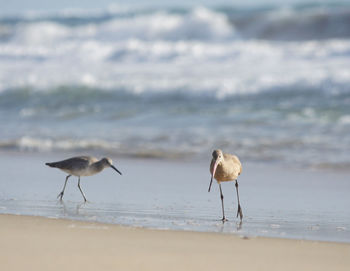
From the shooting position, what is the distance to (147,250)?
4.33m

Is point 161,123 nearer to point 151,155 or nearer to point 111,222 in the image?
point 151,155

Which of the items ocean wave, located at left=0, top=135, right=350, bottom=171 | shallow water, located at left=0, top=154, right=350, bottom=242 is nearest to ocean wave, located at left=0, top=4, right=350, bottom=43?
ocean wave, located at left=0, top=135, right=350, bottom=171

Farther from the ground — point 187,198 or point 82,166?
point 82,166

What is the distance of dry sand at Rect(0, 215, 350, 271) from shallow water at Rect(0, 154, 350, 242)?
1.02 ft

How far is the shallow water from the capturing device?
17.3 feet

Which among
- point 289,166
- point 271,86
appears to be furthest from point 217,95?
point 289,166

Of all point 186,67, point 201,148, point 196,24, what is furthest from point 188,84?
point 196,24

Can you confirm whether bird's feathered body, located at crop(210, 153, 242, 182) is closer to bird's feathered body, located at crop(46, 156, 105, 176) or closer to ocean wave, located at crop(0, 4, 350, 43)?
bird's feathered body, located at crop(46, 156, 105, 176)

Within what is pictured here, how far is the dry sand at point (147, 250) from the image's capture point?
13.2 feet

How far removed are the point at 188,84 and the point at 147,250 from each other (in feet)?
34.2

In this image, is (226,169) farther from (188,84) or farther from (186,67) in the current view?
(186,67)

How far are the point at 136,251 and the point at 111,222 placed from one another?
0.98m

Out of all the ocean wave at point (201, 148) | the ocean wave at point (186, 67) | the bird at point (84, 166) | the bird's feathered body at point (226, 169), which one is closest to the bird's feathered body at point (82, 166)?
the bird at point (84, 166)

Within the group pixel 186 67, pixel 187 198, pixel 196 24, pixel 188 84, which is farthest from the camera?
pixel 196 24
